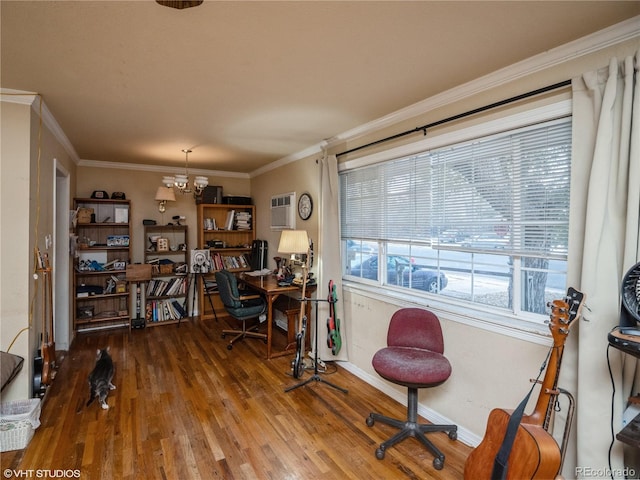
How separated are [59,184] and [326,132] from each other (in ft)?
10.5

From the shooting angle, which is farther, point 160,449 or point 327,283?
point 327,283

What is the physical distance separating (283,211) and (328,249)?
138cm

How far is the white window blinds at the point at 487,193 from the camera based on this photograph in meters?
1.89

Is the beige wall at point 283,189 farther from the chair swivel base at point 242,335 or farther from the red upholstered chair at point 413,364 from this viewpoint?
the red upholstered chair at point 413,364

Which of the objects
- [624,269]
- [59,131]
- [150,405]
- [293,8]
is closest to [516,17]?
[293,8]

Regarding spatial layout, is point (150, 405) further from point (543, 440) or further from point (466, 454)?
point (543, 440)

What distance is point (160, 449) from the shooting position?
218 cm

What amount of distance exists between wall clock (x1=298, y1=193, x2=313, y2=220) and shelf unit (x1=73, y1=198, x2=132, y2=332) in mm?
2617

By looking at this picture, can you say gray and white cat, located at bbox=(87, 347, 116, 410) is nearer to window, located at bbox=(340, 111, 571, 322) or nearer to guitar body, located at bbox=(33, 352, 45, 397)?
guitar body, located at bbox=(33, 352, 45, 397)

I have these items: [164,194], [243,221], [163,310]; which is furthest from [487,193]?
[163,310]

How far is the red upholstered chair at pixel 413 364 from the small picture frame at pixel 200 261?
363 centimetres

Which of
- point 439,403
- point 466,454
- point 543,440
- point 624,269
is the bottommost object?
point 466,454

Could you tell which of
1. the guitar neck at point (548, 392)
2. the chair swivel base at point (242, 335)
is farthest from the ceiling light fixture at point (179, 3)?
the chair swivel base at point (242, 335)

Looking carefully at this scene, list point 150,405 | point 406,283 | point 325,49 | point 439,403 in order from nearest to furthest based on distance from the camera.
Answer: point 325,49
point 439,403
point 150,405
point 406,283
